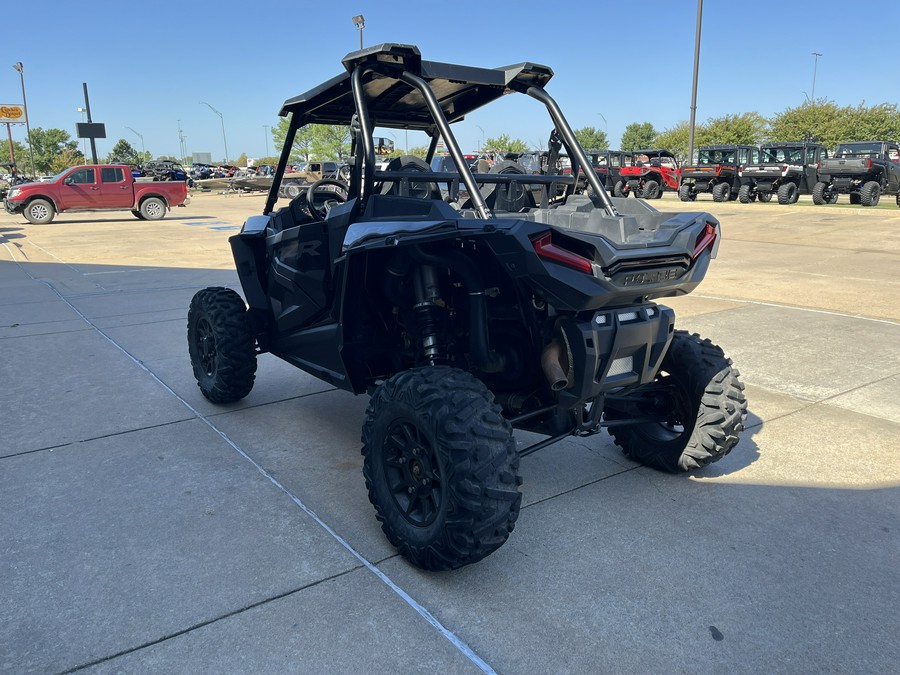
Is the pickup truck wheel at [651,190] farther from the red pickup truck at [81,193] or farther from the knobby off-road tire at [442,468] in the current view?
the knobby off-road tire at [442,468]

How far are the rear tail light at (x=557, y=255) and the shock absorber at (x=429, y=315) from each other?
693 millimetres

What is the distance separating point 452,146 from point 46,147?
99.8 meters

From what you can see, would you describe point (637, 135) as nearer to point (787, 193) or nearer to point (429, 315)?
point (787, 193)

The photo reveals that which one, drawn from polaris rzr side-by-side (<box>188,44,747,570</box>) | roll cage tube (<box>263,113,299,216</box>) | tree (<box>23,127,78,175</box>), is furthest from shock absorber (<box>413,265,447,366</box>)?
tree (<box>23,127,78,175</box>)

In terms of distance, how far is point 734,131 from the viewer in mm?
59812

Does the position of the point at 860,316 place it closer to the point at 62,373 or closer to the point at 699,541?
the point at 699,541

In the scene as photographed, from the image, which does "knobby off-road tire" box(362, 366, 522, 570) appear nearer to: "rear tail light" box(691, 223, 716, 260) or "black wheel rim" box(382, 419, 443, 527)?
"black wheel rim" box(382, 419, 443, 527)

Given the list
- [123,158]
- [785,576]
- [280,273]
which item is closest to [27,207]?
[280,273]

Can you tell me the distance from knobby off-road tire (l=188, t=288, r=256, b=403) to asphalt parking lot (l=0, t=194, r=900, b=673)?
0.58 feet

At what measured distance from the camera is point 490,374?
3477mm

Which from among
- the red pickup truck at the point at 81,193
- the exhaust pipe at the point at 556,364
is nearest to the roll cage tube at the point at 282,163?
the exhaust pipe at the point at 556,364

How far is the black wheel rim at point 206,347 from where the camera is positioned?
4856 mm

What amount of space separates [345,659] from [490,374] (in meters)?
1.53

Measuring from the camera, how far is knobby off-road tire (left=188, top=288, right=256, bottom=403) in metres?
4.60
